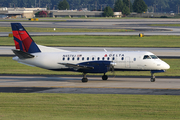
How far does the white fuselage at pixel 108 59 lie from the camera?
108 ft

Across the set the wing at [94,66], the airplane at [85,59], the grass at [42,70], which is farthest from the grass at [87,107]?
the grass at [42,70]

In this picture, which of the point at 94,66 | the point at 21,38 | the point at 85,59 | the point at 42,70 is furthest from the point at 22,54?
the point at 42,70

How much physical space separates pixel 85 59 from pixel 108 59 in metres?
2.47

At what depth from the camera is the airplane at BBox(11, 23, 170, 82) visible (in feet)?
108

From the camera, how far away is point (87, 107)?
74.2 ft

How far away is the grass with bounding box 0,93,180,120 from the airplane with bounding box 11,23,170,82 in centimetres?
670

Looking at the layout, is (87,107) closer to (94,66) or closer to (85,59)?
(94,66)

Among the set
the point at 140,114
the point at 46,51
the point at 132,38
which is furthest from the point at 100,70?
the point at 132,38

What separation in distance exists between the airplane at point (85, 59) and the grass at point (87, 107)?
6702 mm

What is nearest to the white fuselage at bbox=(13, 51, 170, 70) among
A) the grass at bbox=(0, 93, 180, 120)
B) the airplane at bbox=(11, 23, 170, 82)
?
the airplane at bbox=(11, 23, 170, 82)

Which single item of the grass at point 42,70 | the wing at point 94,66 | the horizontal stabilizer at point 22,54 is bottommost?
the grass at point 42,70

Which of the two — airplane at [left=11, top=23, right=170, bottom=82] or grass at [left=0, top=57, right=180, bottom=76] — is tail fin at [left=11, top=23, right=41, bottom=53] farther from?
grass at [left=0, top=57, right=180, bottom=76]

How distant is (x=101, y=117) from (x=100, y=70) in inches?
525

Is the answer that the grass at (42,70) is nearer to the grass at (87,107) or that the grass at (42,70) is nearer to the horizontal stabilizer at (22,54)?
the horizontal stabilizer at (22,54)
